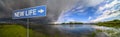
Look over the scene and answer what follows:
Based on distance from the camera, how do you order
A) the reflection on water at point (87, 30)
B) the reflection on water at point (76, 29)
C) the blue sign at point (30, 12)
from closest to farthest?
the reflection on water at point (87, 30) < the reflection on water at point (76, 29) < the blue sign at point (30, 12)

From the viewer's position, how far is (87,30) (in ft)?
12.0

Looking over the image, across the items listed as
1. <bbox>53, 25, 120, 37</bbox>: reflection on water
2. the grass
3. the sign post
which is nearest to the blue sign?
the sign post

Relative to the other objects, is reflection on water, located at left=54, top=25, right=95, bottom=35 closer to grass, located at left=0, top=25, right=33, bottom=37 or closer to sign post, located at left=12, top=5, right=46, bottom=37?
sign post, located at left=12, top=5, right=46, bottom=37

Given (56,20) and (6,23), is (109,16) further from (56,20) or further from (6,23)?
(6,23)

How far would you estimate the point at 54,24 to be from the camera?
4.18 metres

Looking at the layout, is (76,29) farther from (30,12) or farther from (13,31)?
(13,31)

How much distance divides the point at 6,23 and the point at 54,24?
1223mm

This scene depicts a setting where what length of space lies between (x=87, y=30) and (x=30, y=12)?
120 cm

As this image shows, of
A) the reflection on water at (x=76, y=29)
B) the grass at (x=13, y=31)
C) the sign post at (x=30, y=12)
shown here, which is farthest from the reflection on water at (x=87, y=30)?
the grass at (x=13, y=31)

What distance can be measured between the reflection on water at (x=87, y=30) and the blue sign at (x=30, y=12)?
35cm

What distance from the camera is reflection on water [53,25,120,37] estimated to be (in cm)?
336

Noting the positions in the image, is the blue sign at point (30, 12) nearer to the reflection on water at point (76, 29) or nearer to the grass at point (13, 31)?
the grass at point (13, 31)

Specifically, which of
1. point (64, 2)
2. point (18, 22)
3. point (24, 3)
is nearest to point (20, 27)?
point (18, 22)

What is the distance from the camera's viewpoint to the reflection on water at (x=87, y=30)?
11.0 ft
